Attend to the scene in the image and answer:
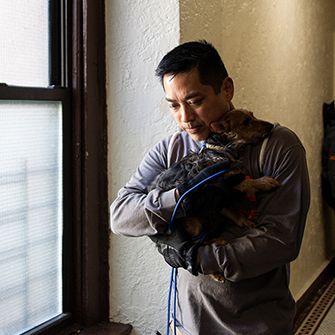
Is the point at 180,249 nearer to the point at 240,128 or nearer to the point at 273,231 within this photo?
the point at 273,231

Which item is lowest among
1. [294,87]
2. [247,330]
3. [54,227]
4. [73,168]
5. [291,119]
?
[247,330]

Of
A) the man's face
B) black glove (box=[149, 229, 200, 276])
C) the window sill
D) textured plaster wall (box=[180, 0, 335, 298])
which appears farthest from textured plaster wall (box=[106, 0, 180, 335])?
black glove (box=[149, 229, 200, 276])

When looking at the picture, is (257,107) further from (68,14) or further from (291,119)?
Result: (68,14)

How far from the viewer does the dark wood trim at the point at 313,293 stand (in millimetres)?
3028

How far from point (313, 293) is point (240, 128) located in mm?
2441

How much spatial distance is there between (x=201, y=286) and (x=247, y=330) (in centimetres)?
15

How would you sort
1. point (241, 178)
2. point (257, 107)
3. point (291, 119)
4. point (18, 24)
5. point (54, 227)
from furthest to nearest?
1. point (291, 119)
2. point (257, 107)
3. point (54, 227)
4. point (18, 24)
5. point (241, 178)

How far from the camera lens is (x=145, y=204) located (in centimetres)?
124

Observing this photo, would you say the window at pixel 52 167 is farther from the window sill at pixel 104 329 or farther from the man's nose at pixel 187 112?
the man's nose at pixel 187 112

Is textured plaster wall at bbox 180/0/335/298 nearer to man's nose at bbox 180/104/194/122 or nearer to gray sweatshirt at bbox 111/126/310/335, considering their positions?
man's nose at bbox 180/104/194/122

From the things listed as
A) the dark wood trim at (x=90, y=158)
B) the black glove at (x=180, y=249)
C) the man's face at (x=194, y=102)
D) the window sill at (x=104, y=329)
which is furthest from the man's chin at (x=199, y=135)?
the window sill at (x=104, y=329)

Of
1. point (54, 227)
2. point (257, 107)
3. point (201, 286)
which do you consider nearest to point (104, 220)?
point (54, 227)

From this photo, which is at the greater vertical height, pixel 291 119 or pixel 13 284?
pixel 291 119

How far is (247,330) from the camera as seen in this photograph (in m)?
1.23
